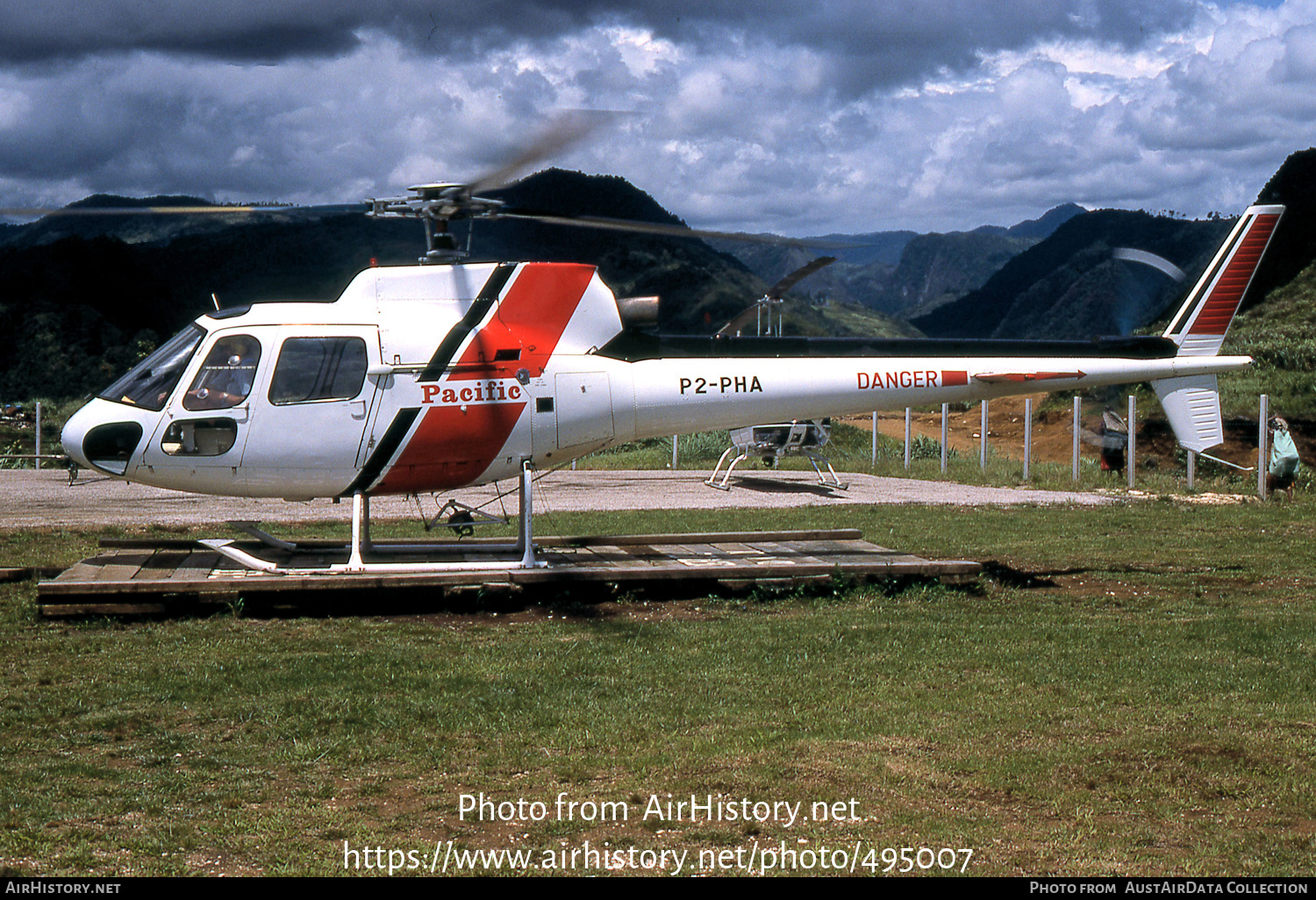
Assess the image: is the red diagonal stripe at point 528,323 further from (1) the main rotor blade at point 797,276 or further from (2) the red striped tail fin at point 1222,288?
(2) the red striped tail fin at point 1222,288

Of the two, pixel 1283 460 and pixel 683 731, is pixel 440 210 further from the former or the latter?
pixel 1283 460

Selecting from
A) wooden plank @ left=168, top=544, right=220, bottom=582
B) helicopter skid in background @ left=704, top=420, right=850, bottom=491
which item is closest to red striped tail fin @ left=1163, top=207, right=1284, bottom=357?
wooden plank @ left=168, top=544, right=220, bottom=582

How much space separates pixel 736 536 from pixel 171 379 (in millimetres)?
5371

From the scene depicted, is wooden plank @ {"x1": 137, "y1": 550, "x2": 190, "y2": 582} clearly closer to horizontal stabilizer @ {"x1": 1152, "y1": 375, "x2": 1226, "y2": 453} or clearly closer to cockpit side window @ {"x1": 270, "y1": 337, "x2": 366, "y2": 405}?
cockpit side window @ {"x1": 270, "y1": 337, "x2": 366, "y2": 405}

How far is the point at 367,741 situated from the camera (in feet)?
18.5

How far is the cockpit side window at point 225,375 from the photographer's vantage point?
9188 millimetres

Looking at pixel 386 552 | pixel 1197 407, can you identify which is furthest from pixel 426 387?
pixel 1197 407

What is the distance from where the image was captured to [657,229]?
8.54m

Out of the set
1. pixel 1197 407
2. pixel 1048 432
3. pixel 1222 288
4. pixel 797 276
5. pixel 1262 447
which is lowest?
pixel 1048 432

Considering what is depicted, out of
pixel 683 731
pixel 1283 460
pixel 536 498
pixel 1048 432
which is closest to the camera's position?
pixel 683 731

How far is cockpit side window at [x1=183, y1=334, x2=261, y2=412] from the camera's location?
9.19 metres

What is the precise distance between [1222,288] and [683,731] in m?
7.91

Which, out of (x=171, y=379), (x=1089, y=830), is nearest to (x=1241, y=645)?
(x=1089, y=830)

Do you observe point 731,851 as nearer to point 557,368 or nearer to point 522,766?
point 522,766
